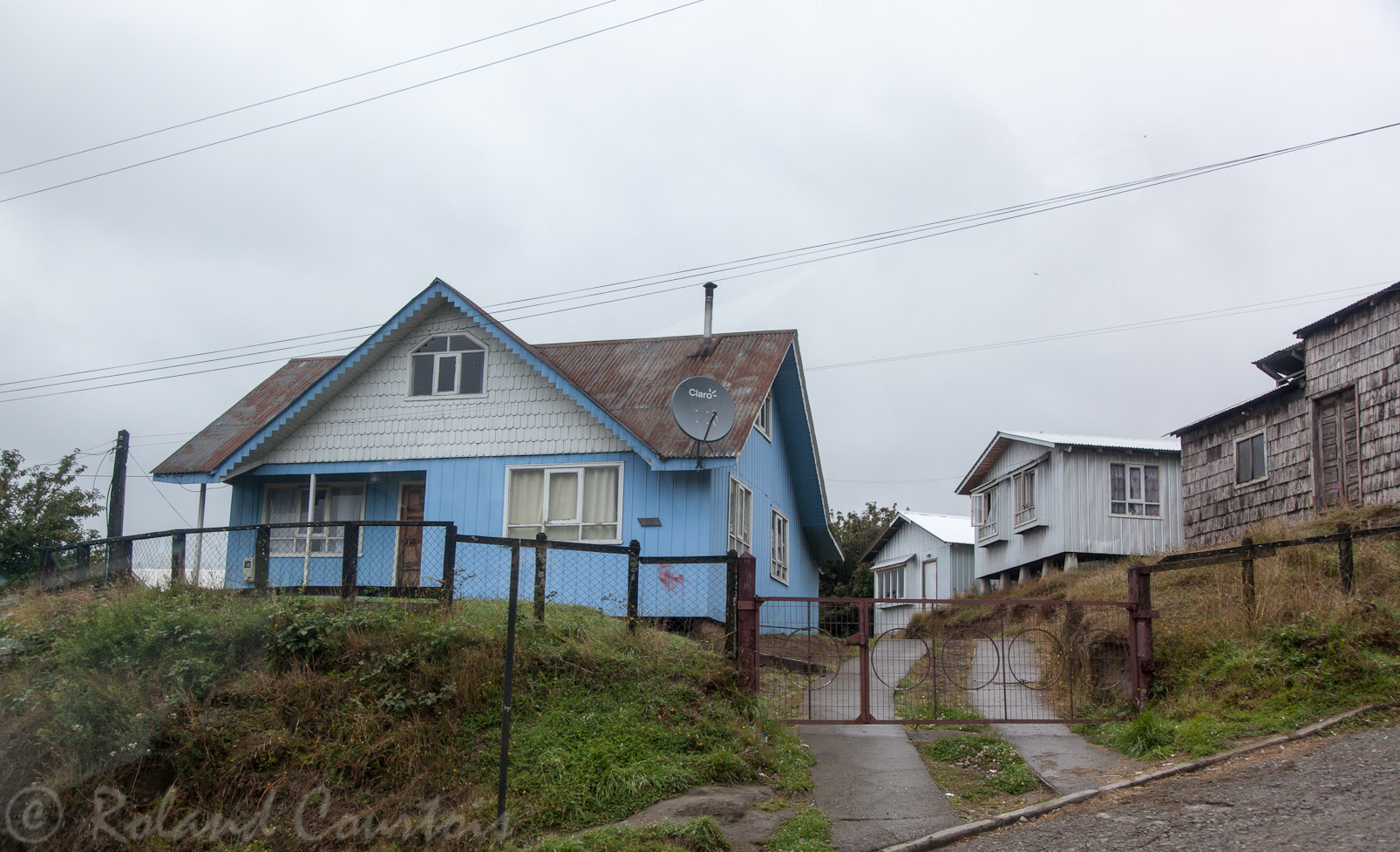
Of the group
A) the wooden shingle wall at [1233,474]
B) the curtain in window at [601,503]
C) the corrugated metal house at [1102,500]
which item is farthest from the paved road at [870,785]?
the corrugated metal house at [1102,500]

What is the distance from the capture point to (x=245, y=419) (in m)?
21.0

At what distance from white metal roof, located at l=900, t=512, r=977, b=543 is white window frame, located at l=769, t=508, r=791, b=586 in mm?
12089

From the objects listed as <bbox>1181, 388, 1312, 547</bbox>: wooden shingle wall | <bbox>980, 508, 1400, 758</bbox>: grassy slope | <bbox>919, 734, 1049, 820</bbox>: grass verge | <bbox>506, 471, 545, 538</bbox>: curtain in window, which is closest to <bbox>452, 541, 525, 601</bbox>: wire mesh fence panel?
<bbox>506, 471, 545, 538</bbox>: curtain in window

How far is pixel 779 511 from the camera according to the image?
22.1 m

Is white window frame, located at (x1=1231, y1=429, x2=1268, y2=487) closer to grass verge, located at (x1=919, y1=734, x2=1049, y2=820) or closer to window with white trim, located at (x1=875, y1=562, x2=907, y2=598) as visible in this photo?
grass verge, located at (x1=919, y1=734, x2=1049, y2=820)

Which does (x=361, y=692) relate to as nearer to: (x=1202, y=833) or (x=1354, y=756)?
(x=1202, y=833)

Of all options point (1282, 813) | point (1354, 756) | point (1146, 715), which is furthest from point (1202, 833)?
point (1146, 715)

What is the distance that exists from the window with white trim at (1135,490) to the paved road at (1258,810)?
17446 mm

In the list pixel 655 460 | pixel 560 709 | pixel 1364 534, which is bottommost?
pixel 560 709

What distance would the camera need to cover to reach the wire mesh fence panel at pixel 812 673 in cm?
1140

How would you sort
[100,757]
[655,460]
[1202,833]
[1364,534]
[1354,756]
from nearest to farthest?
[1202,833], [1354,756], [100,757], [1364,534], [655,460]

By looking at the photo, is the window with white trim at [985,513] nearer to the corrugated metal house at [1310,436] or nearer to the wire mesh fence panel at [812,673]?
the corrugated metal house at [1310,436]

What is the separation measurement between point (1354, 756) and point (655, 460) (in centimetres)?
1018

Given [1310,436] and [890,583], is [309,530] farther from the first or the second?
[890,583]
